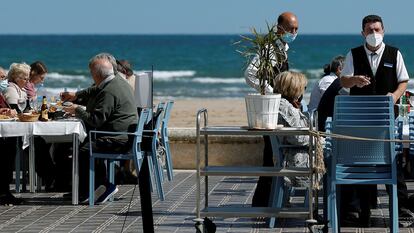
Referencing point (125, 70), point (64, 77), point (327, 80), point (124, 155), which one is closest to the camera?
point (124, 155)

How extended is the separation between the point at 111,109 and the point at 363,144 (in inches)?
116

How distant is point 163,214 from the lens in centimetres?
929

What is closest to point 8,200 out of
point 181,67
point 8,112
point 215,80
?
point 8,112

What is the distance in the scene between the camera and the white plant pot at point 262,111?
734 cm

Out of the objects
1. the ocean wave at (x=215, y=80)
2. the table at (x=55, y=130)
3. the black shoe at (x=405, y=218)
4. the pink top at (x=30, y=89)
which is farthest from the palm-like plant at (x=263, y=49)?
the ocean wave at (x=215, y=80)

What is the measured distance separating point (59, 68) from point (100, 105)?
43718mm

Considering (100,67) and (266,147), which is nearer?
(266,147)

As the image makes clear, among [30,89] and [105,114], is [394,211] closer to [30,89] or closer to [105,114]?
[105,114]

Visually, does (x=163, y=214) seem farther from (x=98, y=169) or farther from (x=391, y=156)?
(x=391, y=156)

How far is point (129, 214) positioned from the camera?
9266 mm

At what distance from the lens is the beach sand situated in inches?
887

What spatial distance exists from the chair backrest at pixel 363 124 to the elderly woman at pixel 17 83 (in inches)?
169

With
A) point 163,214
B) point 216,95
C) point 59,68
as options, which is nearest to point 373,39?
point 163,214

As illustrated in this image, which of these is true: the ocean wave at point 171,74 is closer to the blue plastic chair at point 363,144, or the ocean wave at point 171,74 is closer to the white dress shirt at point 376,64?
the white dress shirt at point 376,64
